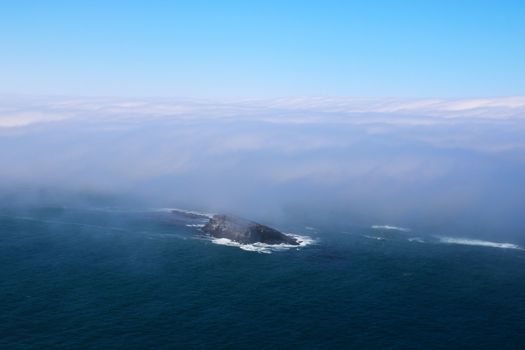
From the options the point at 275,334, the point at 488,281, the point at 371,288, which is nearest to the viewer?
the point at 275,334

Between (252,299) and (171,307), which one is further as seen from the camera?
(252,299)

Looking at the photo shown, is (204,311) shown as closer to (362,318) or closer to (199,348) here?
(199,348)

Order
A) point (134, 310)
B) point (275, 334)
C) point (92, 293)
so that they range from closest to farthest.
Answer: point (275, 334)
point (134, 310)
point (92, 293)

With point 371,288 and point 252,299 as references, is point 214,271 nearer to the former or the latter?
point 252,299

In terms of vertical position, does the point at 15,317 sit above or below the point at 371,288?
below

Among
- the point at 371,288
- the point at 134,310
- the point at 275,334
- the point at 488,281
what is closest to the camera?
the point at 275,334

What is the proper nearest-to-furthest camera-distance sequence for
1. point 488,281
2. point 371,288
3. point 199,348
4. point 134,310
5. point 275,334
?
point 199,348 → point 275,334 → point 134,310 → point 371,288 → point 488,281

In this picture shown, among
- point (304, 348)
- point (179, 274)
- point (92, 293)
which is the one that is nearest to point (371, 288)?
point (304, 348)

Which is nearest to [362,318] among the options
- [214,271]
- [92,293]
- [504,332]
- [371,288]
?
[371,288]

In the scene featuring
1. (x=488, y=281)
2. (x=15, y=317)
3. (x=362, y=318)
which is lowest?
(x=15, y=317)
